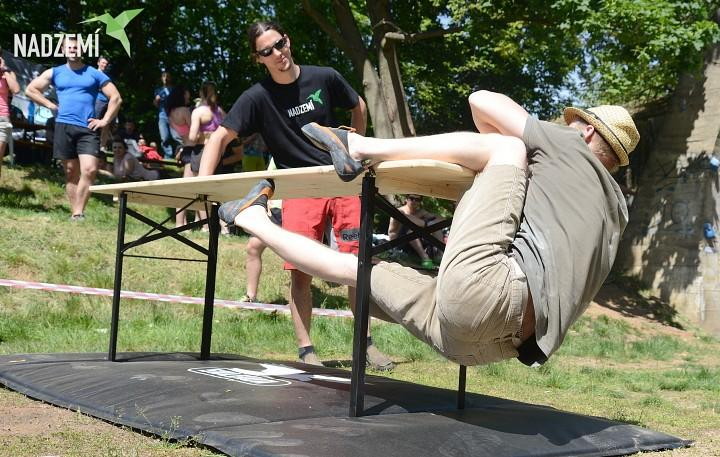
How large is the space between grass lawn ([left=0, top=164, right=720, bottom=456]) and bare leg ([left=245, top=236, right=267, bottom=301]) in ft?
1.79

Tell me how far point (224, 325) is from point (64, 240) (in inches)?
96.6

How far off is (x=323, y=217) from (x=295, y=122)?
65cm

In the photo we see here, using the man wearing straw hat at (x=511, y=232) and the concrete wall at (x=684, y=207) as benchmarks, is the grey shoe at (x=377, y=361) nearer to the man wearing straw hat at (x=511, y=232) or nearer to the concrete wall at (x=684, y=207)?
the man wearing straw hat at (x=511, y=232)

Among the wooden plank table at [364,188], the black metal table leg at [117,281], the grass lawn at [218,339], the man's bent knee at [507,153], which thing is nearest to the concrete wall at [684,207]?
the grass lawn at [218,339]

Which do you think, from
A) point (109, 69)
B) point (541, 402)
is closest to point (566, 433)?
point (541, 402)

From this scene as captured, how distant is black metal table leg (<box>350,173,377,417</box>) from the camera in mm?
3488

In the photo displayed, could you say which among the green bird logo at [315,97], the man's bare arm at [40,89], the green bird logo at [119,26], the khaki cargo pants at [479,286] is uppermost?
the green bird logo at [119,26]

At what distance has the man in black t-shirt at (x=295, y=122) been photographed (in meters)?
5.34

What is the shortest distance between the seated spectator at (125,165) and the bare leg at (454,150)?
1134 centimetres

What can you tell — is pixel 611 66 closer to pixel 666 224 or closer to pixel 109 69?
pixel 666 224

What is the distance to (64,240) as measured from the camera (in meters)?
8.88

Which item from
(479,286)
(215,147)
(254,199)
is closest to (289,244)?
(254,199)

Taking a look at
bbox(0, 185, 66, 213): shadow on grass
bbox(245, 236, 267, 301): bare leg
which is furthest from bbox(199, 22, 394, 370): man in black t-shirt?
bbox(0, 185, 66, 213): shadow on grass

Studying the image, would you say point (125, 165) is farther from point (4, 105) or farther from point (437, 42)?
point (437, 42)
